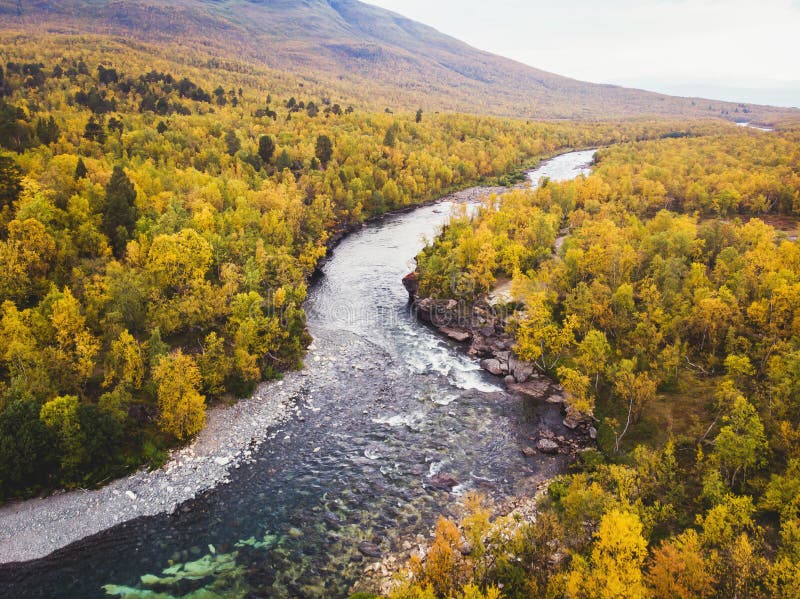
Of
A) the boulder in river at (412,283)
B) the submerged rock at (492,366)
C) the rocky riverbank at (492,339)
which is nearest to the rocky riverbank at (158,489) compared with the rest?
the submerged rock at (492,366)

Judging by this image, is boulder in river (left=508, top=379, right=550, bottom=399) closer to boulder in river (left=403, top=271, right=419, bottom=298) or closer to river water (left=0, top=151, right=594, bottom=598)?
river water (left=0, top=151, right=594, bottom=598)

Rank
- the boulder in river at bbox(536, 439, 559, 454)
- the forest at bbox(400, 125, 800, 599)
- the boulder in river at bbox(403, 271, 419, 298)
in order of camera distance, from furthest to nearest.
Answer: the boulder in river at bbox(403, 271, 419, 298) < the boulder in river at bbox(536, 439, 559, 454) < the forest at bbox(400, 125, 800, 599)

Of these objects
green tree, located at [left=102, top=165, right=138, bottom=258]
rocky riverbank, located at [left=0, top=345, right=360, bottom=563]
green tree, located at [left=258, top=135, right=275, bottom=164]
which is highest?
green tree, located at [left=258, top=135, right=275, bottom=164]

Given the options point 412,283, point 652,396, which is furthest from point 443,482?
point 412,283

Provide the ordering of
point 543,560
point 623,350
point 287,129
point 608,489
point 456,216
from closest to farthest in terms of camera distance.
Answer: point 543,560 < point 608,489 < point 623,350 < point 456,216 < point 287,129

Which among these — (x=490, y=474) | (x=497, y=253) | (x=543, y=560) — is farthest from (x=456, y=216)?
(x=543, y=560)

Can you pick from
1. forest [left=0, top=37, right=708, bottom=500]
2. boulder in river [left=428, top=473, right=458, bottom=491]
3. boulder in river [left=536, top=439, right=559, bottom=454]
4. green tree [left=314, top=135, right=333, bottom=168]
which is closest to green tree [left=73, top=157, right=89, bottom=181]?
forest [left=0, top=37, right=708, bottom=500]

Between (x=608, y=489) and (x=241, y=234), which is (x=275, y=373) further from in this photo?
(x=608, y=489)

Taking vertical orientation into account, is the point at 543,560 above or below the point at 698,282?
below
